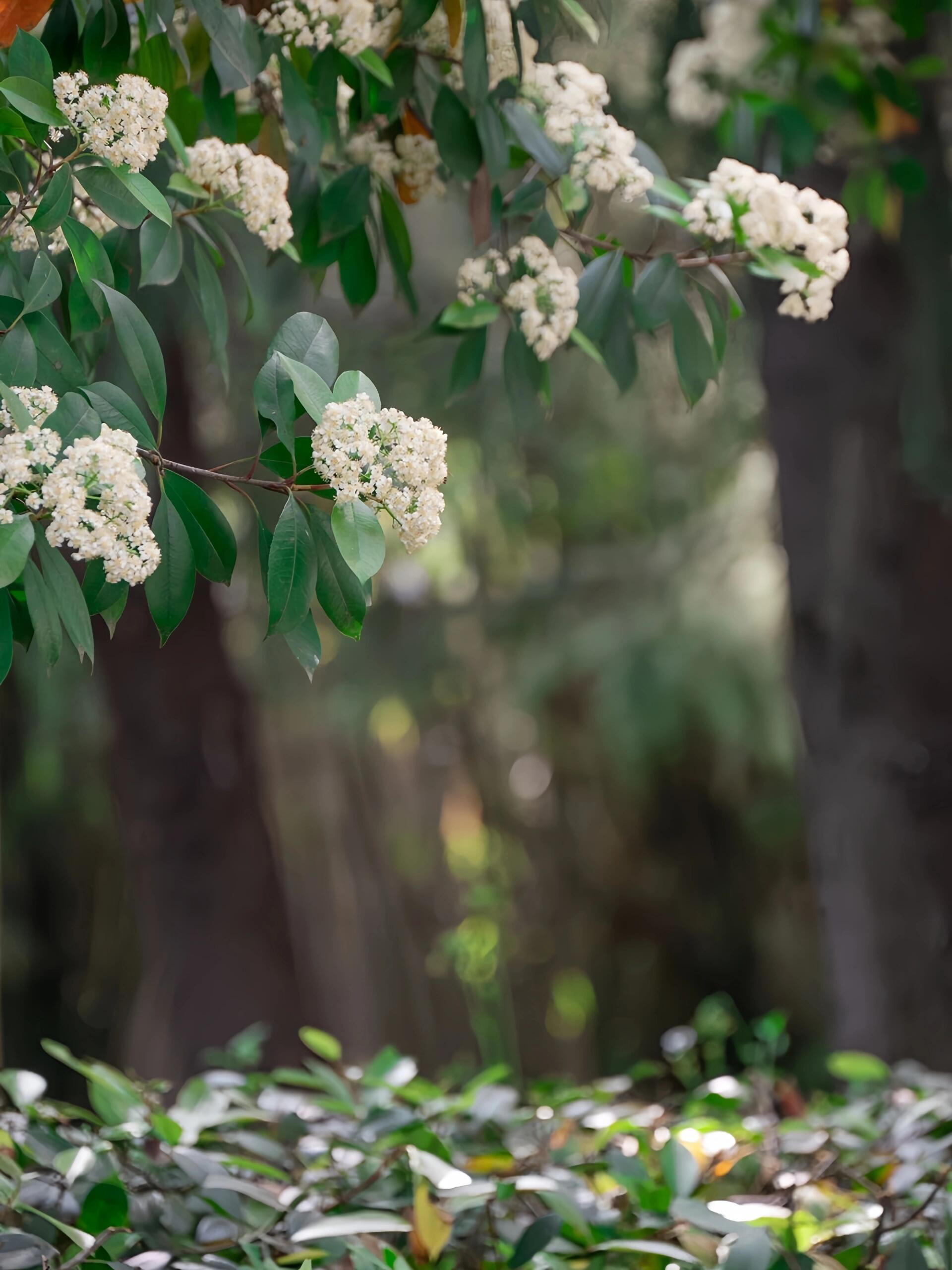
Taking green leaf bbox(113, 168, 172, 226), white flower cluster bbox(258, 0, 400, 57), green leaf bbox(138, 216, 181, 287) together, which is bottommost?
green leaf bbox(113, 168, 172, 226)

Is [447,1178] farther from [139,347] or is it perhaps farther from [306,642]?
[139,347]

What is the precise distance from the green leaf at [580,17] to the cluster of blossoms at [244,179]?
0.29 metres

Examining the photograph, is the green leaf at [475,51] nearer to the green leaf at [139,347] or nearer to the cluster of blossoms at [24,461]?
the green leaf at [139,347]

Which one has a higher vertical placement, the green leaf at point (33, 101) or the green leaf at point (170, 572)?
the green leaf at point (33, 101)

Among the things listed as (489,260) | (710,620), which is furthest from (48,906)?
(489,260)

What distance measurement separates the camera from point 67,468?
0.50 metres

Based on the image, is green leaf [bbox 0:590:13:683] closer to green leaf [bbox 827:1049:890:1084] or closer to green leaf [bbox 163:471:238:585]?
green leaf [bbox 163:471:238:585]

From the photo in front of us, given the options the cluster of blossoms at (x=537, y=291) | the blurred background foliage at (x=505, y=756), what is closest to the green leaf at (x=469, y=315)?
the cluster of blossoms at (x=537, y=291)

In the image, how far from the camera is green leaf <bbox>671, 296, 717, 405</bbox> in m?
0.87

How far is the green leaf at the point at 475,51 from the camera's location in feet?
2.64

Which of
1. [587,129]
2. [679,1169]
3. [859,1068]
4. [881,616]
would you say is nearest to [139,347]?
[587,129]

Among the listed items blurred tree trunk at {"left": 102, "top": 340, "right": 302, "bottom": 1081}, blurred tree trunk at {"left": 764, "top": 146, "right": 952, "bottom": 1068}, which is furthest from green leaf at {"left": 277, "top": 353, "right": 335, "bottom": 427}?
blurred tree trunk at {"left": 102, "top": 340, "right": 302, "bottom": 1081}

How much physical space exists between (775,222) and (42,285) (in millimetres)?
540

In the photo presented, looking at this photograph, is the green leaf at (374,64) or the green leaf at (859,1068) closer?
the green leaf at (374,64)
